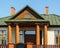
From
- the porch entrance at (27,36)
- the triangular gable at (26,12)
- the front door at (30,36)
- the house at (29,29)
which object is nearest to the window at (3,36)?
the house at (29,29)

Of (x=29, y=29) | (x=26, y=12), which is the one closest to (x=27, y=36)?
(x=29, y=29)

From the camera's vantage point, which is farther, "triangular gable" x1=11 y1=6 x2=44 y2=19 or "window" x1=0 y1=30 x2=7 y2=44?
"window" x1=0 y1=30 x2=7 y2=44

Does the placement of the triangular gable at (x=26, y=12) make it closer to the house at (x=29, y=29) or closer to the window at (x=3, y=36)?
the house at (x=29, y=29)

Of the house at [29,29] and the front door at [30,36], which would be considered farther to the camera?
the front door at [30,36]

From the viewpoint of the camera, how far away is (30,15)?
3362cm

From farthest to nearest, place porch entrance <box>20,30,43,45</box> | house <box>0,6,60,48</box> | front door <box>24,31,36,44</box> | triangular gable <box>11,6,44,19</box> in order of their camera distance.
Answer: front door <box>24,31,36,44</box>
porch entrance <box>20,30,43,45</box>
triangular gable <box>11,6,44,19</box>
house <box>0,6,60,48</box>

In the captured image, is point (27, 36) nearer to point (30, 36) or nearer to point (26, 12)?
point (30, 36)

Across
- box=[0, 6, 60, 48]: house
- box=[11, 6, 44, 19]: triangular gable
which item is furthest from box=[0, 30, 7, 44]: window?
box=[11, 6, 44, 19]: triangular gable

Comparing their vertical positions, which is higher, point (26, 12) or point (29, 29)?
point (26, 12)

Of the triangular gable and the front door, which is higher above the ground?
the triangular gable

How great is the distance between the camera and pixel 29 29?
115ft

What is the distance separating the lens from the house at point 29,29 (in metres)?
32.5

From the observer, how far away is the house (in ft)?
107

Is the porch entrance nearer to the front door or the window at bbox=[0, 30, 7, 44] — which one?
the front door
